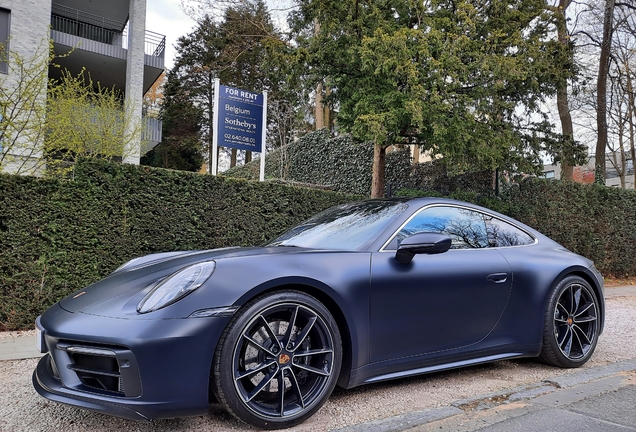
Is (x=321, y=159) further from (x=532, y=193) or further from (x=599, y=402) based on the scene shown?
(x=599, y=402)

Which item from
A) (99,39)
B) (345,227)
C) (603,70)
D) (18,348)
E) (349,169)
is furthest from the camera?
(99,39)

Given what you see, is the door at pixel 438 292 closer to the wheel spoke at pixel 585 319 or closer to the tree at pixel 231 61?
the wheel spoke at pixel 585 319

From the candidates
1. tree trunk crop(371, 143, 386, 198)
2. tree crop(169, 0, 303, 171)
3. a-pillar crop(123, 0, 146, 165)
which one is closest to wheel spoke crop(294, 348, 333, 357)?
tree trunk crop(371, 143, 386, 198)

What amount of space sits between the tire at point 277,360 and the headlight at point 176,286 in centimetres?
28

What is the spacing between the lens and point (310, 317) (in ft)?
8.86

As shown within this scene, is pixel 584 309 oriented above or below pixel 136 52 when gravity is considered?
below

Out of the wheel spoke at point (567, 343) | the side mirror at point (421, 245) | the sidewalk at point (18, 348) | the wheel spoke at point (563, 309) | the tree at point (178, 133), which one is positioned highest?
the tree at point (178, 133)

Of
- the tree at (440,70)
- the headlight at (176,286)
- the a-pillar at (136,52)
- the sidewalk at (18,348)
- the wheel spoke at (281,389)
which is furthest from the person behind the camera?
the a-pillar at (136,52)

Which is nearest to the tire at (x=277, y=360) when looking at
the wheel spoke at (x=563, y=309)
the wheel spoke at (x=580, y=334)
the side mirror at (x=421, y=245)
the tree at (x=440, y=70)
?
the side mirror at (x=421, y=245)

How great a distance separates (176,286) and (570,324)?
330 cm

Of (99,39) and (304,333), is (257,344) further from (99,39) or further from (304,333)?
(99,39)

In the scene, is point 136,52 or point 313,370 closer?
point 313,370

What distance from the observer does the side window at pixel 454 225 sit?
138 inches

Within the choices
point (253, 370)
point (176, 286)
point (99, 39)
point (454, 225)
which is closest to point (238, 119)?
point (454, 225)
